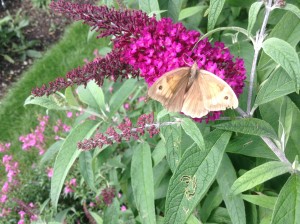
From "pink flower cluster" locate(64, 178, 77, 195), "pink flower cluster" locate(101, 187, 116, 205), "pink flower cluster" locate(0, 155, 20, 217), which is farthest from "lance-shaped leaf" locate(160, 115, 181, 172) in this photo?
"pink flower cluster" locate(0, 155, 20, 217)

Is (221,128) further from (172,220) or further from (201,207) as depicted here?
(201,207)

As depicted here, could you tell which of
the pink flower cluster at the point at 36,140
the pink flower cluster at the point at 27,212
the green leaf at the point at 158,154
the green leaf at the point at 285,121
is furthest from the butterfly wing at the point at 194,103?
the pink flower cluster at the point at 36,140

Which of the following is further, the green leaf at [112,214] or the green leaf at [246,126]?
the green leaf at [112,214]

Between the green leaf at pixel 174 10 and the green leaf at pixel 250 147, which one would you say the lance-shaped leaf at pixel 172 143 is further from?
the green leaf at pixel 174 10

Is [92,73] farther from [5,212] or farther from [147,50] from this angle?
[5,212]

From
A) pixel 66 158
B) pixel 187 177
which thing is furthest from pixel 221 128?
pixel 66 158

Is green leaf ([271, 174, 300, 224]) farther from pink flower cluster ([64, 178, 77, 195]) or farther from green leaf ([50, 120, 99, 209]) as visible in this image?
pink flower cluster ([64, 178, 77, 195])

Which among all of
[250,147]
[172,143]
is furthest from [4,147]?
[250,147]
